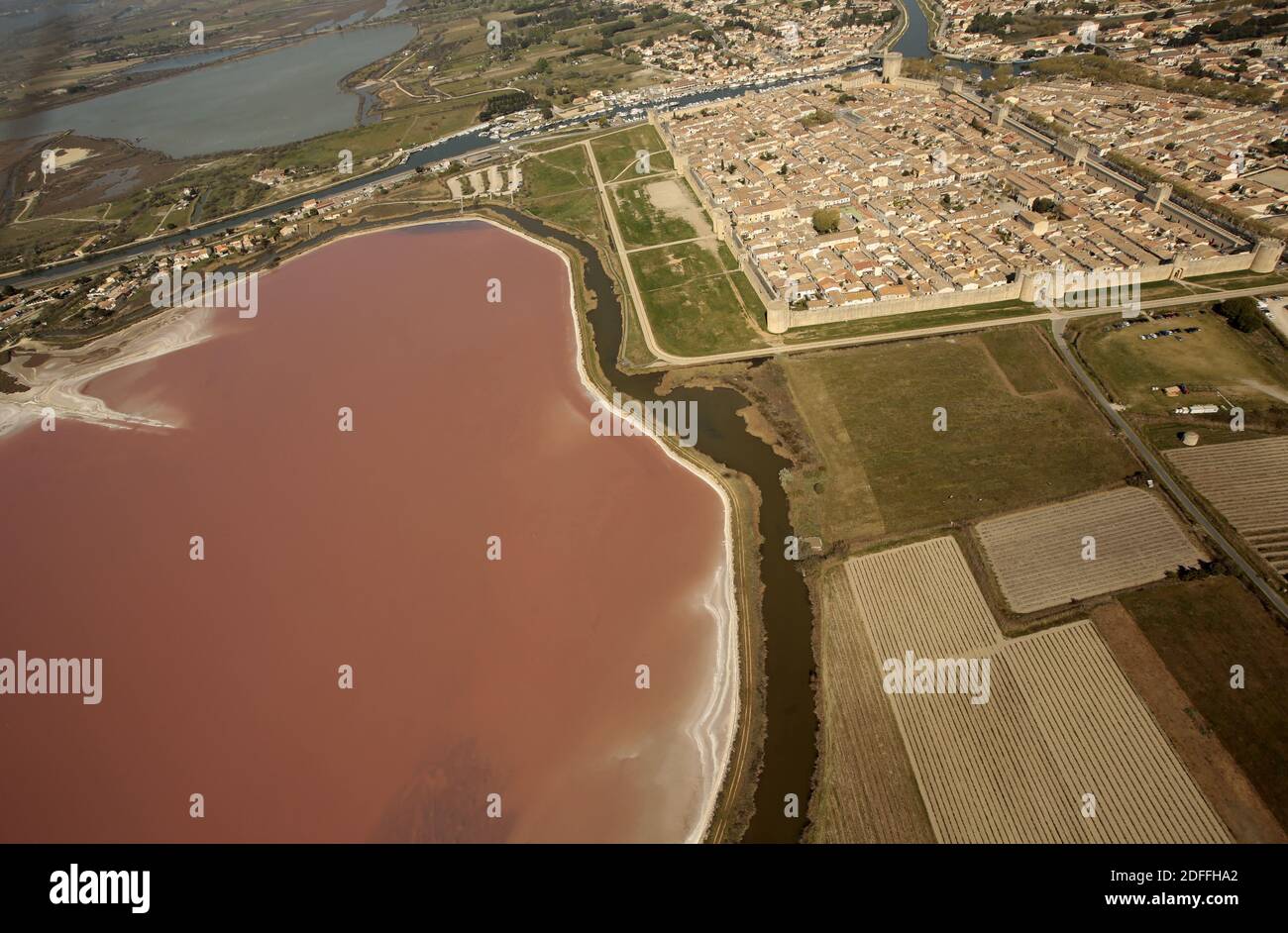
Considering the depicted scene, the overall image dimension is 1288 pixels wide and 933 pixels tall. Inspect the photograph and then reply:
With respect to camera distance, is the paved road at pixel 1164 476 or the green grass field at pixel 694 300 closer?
the paved road at pixel 1164 476

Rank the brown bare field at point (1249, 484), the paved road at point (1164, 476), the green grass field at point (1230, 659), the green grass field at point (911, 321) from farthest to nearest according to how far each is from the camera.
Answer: the green grass field at point (911, 321) → the brown bare field at point (1249, 484) → the paved road at point (1164, 476) → the green grass field at point (1230, 659)

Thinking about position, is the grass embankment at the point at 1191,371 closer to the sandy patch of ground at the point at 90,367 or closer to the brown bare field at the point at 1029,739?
the brown bare field at the point at 1029,739

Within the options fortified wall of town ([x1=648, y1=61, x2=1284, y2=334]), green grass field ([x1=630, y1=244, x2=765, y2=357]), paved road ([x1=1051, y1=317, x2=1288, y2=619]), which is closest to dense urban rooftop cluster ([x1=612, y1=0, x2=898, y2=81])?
green grass field ([x1=630, y1=244, x2=765, y2=357])

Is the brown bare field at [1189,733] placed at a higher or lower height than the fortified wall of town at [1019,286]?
lower

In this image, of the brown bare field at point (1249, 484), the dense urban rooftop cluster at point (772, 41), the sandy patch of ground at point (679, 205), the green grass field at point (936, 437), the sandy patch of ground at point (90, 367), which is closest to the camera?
the brown bare field at point (1249, 484)

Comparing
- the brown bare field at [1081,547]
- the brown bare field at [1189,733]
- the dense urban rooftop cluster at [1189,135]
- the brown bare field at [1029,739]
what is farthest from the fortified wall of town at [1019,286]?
the brown bare field at [1189,733]

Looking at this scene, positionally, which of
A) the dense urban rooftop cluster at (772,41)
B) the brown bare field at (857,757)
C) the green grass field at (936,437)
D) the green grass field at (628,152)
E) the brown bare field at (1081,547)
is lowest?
the brown bare field at (857,757)

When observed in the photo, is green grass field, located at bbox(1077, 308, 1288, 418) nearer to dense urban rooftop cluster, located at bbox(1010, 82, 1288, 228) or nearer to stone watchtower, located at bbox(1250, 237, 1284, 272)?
stone watchtower, located at bbox(1250, 237, 1284, 272)
